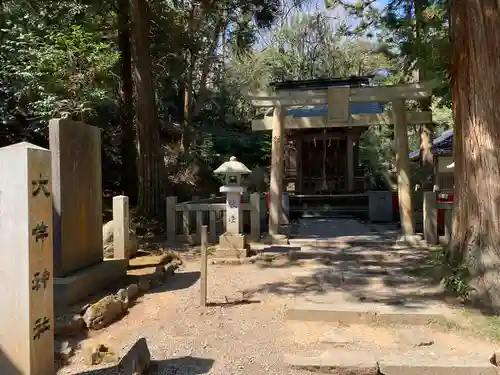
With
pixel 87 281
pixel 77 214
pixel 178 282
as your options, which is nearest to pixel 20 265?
pixel 87 281

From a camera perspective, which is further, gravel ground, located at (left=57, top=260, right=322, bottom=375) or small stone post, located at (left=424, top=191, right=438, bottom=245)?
small stone post, located at (left=424, top=191, right=438, bottom=245)

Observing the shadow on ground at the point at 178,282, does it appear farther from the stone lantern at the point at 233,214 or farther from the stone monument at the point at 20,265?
the stone monument at the point at 20,265

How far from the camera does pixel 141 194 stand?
11.7 meters

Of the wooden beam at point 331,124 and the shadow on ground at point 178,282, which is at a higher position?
the wooden beam at point 331,124

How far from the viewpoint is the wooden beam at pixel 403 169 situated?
10.1 meters

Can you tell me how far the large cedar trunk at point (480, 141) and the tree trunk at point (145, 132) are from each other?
298 inches

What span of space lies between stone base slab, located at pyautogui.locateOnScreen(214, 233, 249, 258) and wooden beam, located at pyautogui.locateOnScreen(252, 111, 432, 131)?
3196 millimetres

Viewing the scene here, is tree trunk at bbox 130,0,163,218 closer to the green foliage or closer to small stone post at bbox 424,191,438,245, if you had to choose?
small stone post at bbox 424,191,438,245

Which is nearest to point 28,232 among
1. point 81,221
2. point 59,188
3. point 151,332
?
point 151,332

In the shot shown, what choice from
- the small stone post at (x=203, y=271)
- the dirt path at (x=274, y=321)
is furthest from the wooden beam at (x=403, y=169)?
the small stone post at (x=203, y=271)

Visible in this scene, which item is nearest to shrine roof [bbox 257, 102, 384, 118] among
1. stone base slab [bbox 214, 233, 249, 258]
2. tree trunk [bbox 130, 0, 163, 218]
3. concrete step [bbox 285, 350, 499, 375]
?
tree trunk [bbox 130, 0, 163, 218]

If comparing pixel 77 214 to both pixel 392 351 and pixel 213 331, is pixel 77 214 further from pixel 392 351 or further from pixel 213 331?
pixel 392 351

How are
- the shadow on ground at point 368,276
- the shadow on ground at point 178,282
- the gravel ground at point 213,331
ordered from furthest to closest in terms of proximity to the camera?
the shadow on ground at point 178,282
the shadow on ground at point 368,276
the gravel ground at point 213,331

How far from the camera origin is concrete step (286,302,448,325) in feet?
17.6
